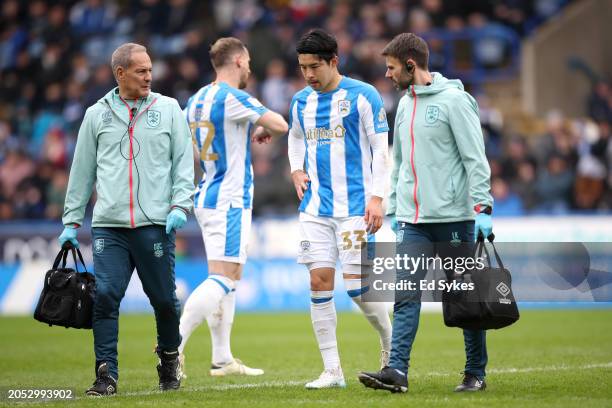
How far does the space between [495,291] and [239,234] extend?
8.62ft

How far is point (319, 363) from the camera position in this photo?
10258 mm

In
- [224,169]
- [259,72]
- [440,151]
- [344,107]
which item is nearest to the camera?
[440,151]

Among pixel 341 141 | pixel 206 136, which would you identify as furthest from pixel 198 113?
pixel 341 141

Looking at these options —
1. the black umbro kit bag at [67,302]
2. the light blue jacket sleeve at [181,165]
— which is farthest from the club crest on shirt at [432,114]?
the black umbro kit bag at [67,302]

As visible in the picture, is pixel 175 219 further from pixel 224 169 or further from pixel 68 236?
pixel 224 169

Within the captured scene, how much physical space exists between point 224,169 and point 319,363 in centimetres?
222

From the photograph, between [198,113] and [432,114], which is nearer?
[432,114]

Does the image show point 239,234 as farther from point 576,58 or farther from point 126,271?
point 576,58

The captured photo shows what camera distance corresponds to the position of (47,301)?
7.80 m

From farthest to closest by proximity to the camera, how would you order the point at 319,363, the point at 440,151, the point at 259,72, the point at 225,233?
the point at 259,72
the point at 319,363
the point at 225,233
the point at 440,151

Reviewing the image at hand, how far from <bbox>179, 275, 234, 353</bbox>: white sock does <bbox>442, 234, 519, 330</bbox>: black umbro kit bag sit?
89.2 inches

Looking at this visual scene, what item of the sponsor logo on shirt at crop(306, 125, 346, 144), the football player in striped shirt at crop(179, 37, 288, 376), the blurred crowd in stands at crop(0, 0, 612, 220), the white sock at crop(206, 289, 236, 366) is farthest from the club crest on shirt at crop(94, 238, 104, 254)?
the blurred crowd in stands at crop(0, 0, 612, 220)

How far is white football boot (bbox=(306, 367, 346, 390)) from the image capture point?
25.9ft

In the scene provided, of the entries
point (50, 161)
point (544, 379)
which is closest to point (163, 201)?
point (544, 379)
